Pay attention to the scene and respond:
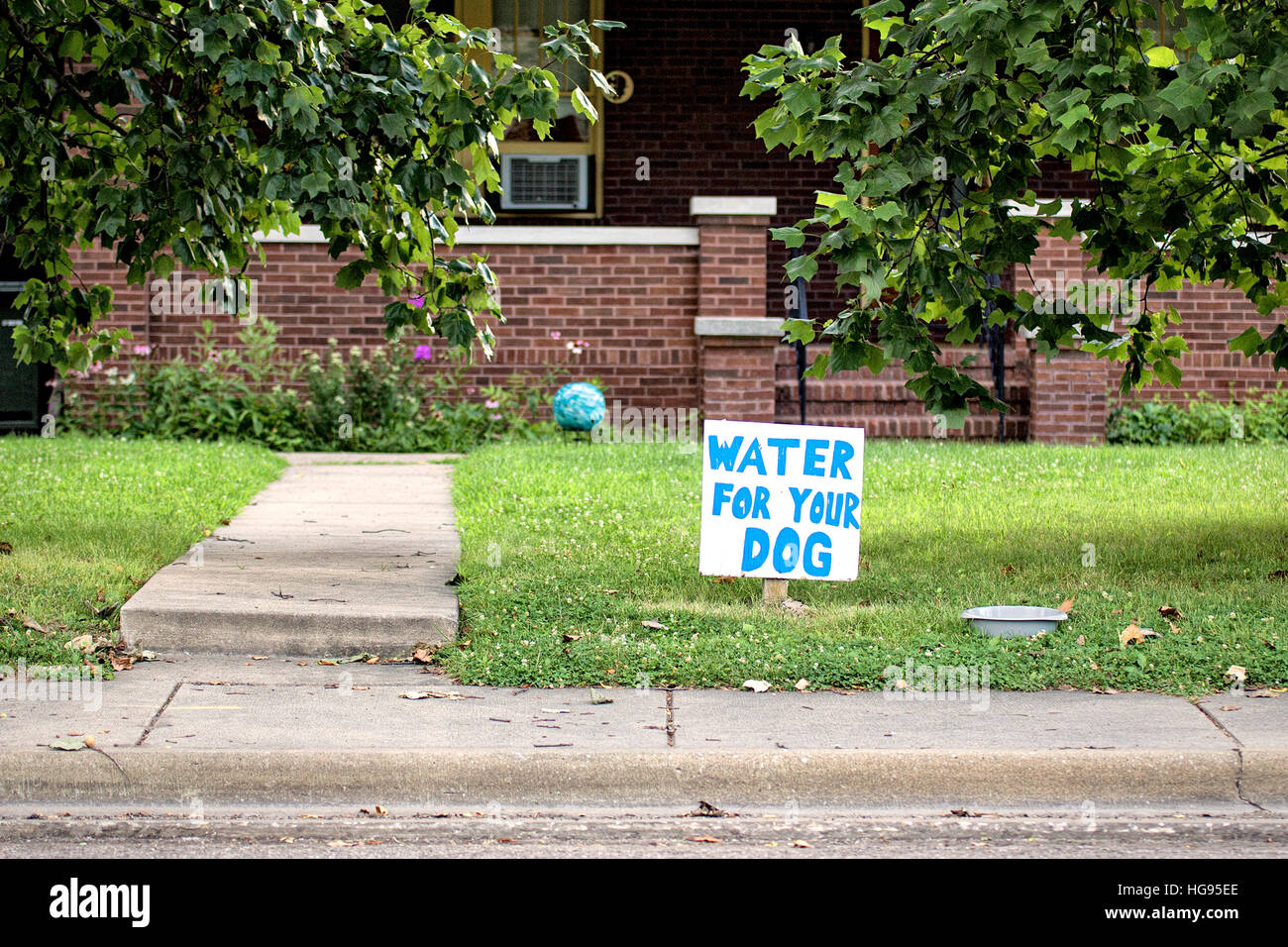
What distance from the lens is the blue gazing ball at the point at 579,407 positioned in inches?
476

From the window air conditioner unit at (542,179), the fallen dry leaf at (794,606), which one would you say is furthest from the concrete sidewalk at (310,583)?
the window air conditioner unit at (542,179)

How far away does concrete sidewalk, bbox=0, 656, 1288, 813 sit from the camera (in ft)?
15.4

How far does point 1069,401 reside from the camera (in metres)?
12.5

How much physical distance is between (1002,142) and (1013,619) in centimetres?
225

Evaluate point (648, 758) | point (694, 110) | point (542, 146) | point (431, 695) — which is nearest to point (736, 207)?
point (694, 110)

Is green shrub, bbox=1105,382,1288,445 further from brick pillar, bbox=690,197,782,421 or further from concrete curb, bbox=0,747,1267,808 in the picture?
concrete curb, bbox=0,747,1267,808

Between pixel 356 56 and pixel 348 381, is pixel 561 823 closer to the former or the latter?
pixel 356 56

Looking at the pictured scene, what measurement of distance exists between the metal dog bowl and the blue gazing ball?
6.22 meters

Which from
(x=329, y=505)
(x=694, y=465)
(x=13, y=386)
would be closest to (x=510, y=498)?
(x=329, y=505)

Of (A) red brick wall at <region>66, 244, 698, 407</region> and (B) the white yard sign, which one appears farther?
(A) red brick wall at <region>66, 244, 698, 407</region>

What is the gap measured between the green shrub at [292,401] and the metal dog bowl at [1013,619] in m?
6.82
